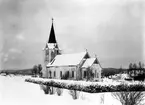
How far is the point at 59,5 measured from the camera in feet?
15.7

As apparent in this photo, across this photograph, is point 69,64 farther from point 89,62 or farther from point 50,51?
point 50,51

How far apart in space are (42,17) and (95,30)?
1.33 m


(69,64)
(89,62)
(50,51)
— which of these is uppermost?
(50,51)

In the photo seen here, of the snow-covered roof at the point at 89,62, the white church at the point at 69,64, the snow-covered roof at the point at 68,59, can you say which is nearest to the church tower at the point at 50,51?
the white church at the point at 69,64

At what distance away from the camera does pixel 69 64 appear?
53.4ft

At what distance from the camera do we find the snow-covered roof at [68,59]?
1603cm

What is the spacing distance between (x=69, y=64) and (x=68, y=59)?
0.76 meters

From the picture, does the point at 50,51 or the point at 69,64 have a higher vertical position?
the point at 50,51

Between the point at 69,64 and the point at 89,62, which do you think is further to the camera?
the point at 69,64

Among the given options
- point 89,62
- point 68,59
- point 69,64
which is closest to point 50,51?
point 68,59

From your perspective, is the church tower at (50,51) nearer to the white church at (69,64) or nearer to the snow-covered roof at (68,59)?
the white church at (69,64)

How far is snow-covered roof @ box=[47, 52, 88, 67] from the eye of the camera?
16034 mm

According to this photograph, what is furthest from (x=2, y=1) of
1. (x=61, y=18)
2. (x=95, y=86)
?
(x=95, y=86)

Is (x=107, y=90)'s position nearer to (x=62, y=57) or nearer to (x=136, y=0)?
(x=136, y=0)
